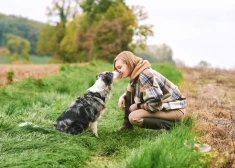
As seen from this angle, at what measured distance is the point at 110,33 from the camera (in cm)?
3089

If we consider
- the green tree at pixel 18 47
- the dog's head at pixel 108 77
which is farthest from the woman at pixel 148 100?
the green tree at pixel 18 47

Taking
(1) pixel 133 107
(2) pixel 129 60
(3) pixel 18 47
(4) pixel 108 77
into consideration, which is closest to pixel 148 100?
(1) pixel 133 107

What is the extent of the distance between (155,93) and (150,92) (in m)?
0.08

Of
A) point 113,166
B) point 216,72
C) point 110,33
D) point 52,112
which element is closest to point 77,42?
point 110,33

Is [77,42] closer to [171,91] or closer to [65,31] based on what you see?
[65,31]

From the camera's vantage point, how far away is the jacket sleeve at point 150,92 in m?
4.80

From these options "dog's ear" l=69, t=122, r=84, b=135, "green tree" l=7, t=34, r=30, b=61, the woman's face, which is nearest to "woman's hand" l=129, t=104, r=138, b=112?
the woman's face

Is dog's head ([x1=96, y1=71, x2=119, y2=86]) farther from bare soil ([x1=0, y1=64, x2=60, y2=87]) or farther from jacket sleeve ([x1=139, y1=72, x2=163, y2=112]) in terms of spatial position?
bare soil ([x1=0, y1=64, x2=60, y2=87])

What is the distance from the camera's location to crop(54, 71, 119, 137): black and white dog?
201 inches

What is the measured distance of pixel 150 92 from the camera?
4805 mm

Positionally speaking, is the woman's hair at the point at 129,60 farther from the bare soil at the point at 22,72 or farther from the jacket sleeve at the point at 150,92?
the bare soil at the point at 22,72

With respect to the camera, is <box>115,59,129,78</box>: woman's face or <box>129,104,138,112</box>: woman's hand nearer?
<box>115,59,129,78</box>: woman's face

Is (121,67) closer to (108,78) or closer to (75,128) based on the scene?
(108,78)

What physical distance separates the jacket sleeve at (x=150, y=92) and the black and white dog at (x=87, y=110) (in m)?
0.60
